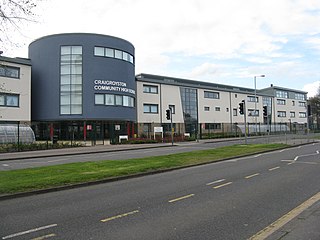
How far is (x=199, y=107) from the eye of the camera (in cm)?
6234

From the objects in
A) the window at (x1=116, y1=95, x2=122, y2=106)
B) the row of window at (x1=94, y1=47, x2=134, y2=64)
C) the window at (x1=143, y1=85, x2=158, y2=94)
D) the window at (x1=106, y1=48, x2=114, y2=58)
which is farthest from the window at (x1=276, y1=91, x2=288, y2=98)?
the window at (x1=106, y1=48, x2=114, y2=58)

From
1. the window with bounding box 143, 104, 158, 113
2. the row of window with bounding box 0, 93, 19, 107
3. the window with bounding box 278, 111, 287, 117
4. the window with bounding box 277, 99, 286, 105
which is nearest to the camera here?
the row of window with bounding box 0, 93, 19, 107

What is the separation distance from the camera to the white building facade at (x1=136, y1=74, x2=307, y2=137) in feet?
175

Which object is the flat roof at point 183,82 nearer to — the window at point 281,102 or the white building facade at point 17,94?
the window at point 281,102

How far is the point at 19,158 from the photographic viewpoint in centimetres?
2028

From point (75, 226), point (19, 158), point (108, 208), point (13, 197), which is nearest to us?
point (75, 226)

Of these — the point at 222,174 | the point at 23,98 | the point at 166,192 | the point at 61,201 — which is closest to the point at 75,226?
the point at 61,201

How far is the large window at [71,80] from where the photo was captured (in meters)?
43.5

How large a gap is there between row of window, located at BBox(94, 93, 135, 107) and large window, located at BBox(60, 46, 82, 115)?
2.51 metres

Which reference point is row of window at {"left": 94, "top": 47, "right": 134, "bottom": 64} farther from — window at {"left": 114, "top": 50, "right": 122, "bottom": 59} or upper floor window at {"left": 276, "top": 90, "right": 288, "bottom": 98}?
upper floor window at {"left": 276, "top": 90, "right": 288, "bottom": 98}

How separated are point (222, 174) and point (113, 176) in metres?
3.98

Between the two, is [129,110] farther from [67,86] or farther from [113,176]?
[113,176]

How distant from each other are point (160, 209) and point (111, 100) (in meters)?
39.4

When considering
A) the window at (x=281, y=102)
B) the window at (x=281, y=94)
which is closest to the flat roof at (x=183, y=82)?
the window at (x=281, y=102)
